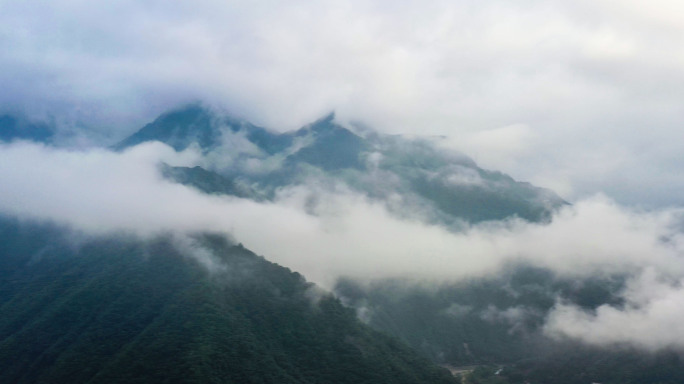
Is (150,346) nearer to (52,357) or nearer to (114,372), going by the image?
(114,372)

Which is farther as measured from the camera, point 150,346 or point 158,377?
point 150,346

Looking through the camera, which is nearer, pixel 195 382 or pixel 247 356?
pixel 195 382

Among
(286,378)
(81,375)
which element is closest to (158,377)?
(81,375)

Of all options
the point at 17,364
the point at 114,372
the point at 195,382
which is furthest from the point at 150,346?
the point at 17,364

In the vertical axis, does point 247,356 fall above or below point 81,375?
above

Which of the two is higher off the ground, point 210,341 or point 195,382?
point 210,341

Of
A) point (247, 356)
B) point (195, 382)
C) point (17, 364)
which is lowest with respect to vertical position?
point (17, 364)

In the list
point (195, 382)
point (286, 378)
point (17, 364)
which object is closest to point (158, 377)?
point (195, 382)

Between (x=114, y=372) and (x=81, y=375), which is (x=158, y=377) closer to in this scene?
(x=114, y=372)
